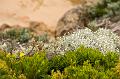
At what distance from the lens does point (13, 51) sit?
6699 mm

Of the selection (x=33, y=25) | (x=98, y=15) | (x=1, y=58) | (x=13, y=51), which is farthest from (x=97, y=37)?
(x=33, y=25)

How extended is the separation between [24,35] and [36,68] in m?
3.93

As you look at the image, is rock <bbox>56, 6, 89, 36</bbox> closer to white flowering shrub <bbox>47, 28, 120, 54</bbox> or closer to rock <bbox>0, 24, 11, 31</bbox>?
rock <bbox>0, 24, 11, 31</bbox>

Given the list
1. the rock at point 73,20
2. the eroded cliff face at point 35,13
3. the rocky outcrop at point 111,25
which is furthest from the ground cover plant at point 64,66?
the eroded cliff face at point 35,13

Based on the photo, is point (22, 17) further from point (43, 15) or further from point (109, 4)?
point (109, 4)

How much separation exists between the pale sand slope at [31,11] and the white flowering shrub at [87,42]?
4461 millimetres

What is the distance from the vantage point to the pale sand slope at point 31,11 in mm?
11883

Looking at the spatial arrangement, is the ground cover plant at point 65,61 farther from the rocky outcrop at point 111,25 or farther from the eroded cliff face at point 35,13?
the eroded cliff face at point 35,13

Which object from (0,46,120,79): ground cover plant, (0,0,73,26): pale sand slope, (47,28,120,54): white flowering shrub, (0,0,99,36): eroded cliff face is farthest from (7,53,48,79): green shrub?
(0,0,73,26): pale sand slope

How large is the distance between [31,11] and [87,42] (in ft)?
18.7

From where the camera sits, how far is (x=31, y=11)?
12.3 meters

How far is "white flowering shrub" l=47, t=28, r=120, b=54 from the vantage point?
Answer: 6.64 meters

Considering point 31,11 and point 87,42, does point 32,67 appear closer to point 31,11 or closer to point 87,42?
point 87,42

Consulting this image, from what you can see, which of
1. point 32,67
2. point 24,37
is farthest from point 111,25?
point 32,67
